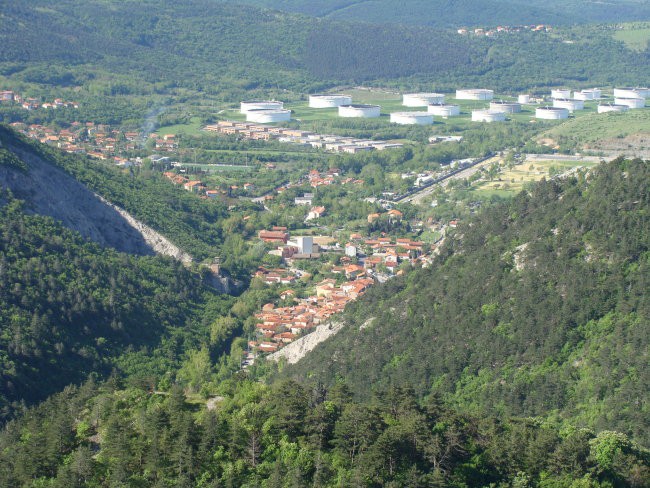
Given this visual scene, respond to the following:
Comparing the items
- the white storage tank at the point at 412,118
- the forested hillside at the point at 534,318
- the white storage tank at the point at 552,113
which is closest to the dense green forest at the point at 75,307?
the forested hillside at the point at 534,318

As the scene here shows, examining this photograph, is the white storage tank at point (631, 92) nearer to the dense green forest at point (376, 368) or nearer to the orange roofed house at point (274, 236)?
the orange roofed house at point (274, 236)

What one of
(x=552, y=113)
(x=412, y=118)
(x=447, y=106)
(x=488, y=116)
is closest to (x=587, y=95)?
(x=447, y=106)

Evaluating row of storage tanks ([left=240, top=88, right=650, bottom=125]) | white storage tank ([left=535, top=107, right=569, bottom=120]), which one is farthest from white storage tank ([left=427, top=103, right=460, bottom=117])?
white storage tank ([left=535, top=107, right=569, bottom=120])

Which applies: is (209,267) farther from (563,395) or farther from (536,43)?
(536,43)

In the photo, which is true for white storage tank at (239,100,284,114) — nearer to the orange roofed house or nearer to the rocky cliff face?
the orange roofed house

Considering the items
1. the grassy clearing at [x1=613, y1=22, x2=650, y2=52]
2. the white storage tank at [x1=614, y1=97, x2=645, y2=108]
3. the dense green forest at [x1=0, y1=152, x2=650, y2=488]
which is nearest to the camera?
the dense green forest at [x1=0, y1=152, x2=650, y2=488]

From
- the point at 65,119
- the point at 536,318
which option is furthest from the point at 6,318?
the point at 65,119

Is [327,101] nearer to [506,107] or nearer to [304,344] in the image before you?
[506,107]
